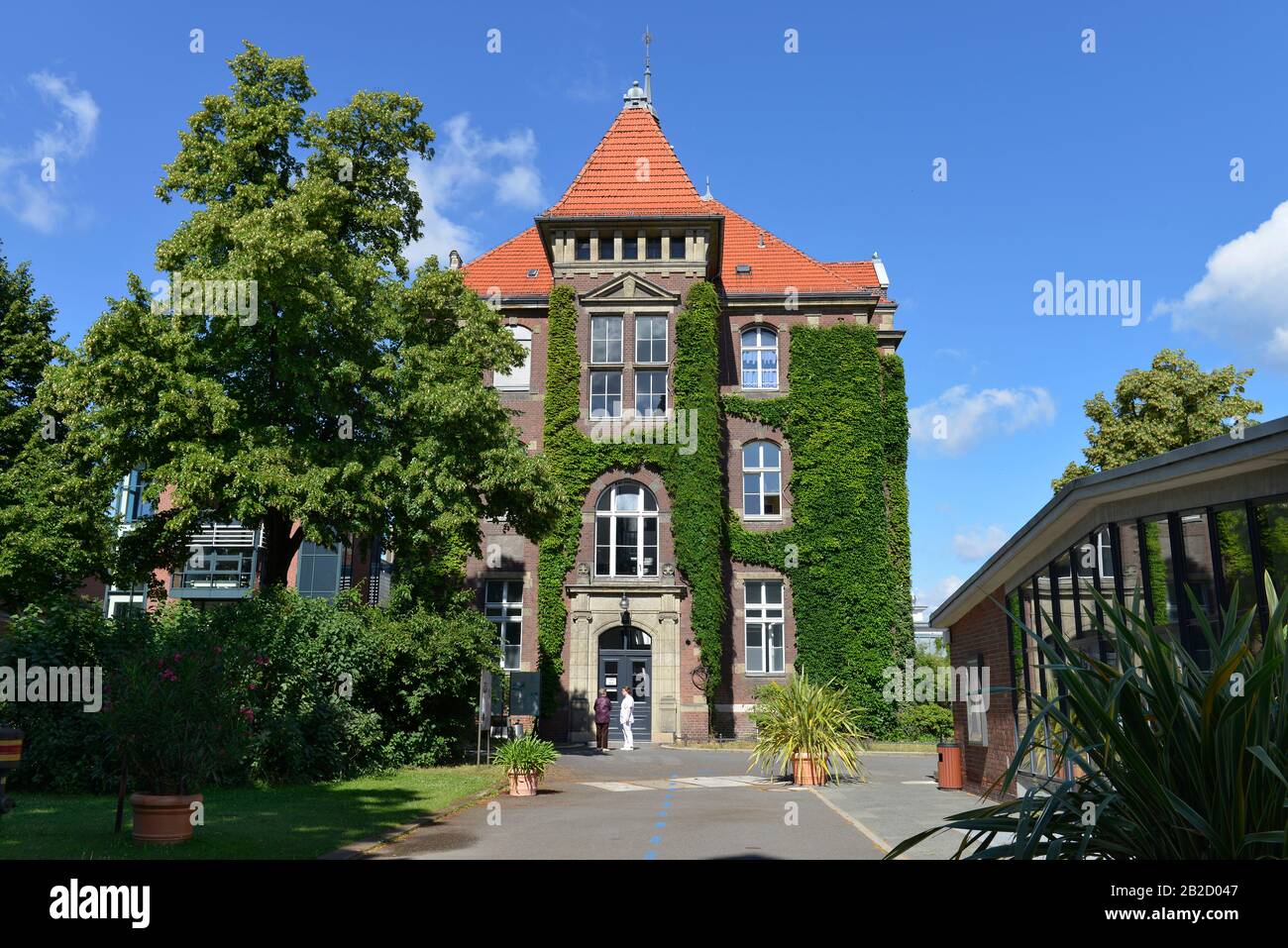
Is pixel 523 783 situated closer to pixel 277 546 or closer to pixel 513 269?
pixel 277 546

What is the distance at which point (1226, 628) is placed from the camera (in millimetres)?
5078

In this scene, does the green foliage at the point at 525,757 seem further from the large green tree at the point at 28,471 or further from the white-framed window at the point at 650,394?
the white-framed window at the point at 650,394

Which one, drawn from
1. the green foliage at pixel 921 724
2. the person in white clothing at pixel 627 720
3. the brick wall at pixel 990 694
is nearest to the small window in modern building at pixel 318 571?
the person in white clothing at pixel 627 720

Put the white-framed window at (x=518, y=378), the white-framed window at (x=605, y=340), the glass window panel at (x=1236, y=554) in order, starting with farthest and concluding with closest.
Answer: the white-framed window at (x=518, y=378)
the white-framed window at (x=605, y=340)
the glass window panel at (x=1236, y=554)

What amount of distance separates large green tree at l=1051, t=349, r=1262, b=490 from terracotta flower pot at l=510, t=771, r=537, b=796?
2296cm

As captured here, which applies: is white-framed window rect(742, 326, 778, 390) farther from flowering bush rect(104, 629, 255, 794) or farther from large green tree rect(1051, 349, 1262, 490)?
flowering bush rect(104, 629, 255, 794)

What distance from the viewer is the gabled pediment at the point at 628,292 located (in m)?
32.0

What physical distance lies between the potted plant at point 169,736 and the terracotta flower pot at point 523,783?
21.8ft

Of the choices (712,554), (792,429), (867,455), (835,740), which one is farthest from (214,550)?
(835,740)

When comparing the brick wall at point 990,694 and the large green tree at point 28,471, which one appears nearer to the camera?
the brick wall at point 990,694

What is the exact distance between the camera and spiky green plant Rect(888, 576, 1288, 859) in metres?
4.28

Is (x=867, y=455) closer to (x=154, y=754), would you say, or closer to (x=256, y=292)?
(x=256, y=292)

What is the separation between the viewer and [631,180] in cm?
3462

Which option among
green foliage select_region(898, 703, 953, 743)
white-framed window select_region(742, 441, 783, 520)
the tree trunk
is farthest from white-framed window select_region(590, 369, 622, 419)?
green foliage select_region(898, 703, 953, 743)
